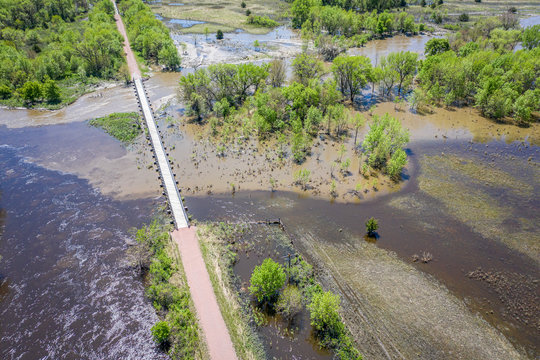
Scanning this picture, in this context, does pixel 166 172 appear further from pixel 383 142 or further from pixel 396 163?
pixel 396 163

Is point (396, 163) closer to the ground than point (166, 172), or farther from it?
closer to the ground

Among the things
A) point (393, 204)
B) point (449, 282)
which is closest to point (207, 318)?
point (449, 282)

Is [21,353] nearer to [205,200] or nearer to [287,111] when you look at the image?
[205,200]

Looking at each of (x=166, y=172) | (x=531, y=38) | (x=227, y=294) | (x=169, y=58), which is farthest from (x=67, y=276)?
(x=531, y=38)

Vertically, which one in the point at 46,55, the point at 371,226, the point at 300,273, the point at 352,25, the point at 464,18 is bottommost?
the point at 300,273

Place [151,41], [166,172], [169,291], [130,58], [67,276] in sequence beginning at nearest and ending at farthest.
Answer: [169,291]
[67,276]
[166,172]
[151,41]
[130,58]

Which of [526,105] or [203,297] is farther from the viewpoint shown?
[526,105]
